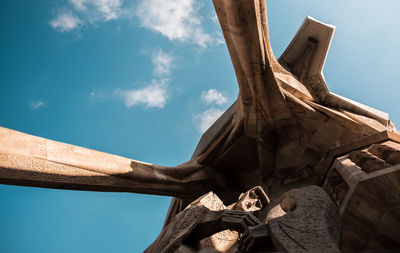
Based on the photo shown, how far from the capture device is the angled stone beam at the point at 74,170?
3549 mm

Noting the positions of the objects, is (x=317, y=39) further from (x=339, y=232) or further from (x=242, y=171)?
(x=339, y=232)

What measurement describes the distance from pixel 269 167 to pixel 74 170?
11.7 ft

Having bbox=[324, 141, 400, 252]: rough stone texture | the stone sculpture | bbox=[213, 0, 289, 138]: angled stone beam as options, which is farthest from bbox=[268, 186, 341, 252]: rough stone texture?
bbox=[213, 0, 289, 138]: angled stone beam

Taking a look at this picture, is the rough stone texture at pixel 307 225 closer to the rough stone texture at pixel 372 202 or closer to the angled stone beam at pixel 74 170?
the rough stone texture at pixel 372 202

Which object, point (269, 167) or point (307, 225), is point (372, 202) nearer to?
point (307, 225)

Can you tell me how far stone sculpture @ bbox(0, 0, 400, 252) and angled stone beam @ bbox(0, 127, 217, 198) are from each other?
0.04 ft

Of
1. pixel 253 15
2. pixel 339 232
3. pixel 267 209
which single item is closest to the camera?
pixel 339 232

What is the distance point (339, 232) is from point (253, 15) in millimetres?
3095

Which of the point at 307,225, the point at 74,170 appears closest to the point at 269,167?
the point at 74,170

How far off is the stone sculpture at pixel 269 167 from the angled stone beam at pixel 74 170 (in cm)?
1

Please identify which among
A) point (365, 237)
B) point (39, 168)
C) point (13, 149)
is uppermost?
point (13, 149)

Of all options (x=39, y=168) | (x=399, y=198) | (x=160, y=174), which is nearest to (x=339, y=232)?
(x=399, y=198)

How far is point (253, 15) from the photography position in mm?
4570

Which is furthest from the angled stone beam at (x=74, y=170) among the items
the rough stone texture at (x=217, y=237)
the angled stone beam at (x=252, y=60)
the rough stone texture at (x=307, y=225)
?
the rough stone texture at (x=307, y=225)
